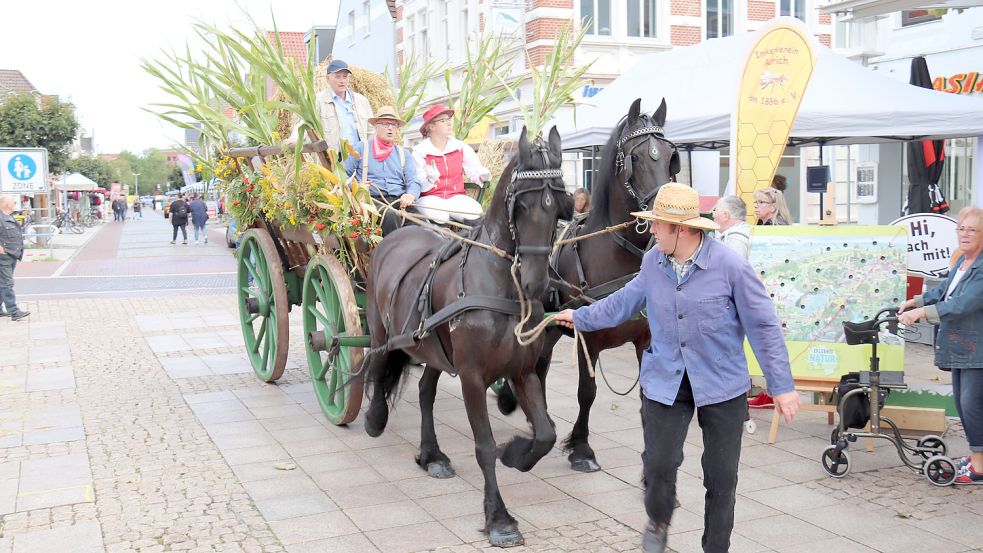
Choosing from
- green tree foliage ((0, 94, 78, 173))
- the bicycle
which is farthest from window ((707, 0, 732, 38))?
the bicycle

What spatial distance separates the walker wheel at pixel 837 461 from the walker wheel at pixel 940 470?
435mm

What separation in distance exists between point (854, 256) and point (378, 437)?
365 centimetres

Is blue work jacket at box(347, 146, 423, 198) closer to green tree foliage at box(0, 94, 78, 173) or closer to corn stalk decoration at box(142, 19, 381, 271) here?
corn stalk decoration at box(142, 19, 381, 271)

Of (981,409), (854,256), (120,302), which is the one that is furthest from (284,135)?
(120,302)

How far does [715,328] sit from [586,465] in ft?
7.63

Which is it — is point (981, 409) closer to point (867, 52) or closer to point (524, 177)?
point (524, 177)

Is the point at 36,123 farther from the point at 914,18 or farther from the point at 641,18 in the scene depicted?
the point at 914,18

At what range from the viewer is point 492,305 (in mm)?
4633

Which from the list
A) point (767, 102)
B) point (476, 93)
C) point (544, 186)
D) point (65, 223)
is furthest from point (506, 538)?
point (65, 223)

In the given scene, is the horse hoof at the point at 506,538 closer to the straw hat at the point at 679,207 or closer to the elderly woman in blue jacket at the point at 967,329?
the straw hat at the point at 679,207

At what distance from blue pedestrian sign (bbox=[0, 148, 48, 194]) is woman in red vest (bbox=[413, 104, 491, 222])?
67.0ft

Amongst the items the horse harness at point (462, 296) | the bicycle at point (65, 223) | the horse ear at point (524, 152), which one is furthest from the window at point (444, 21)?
the horse ear at point (524, 152)

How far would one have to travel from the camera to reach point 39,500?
534 cm

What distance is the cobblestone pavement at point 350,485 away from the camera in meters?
4.65
